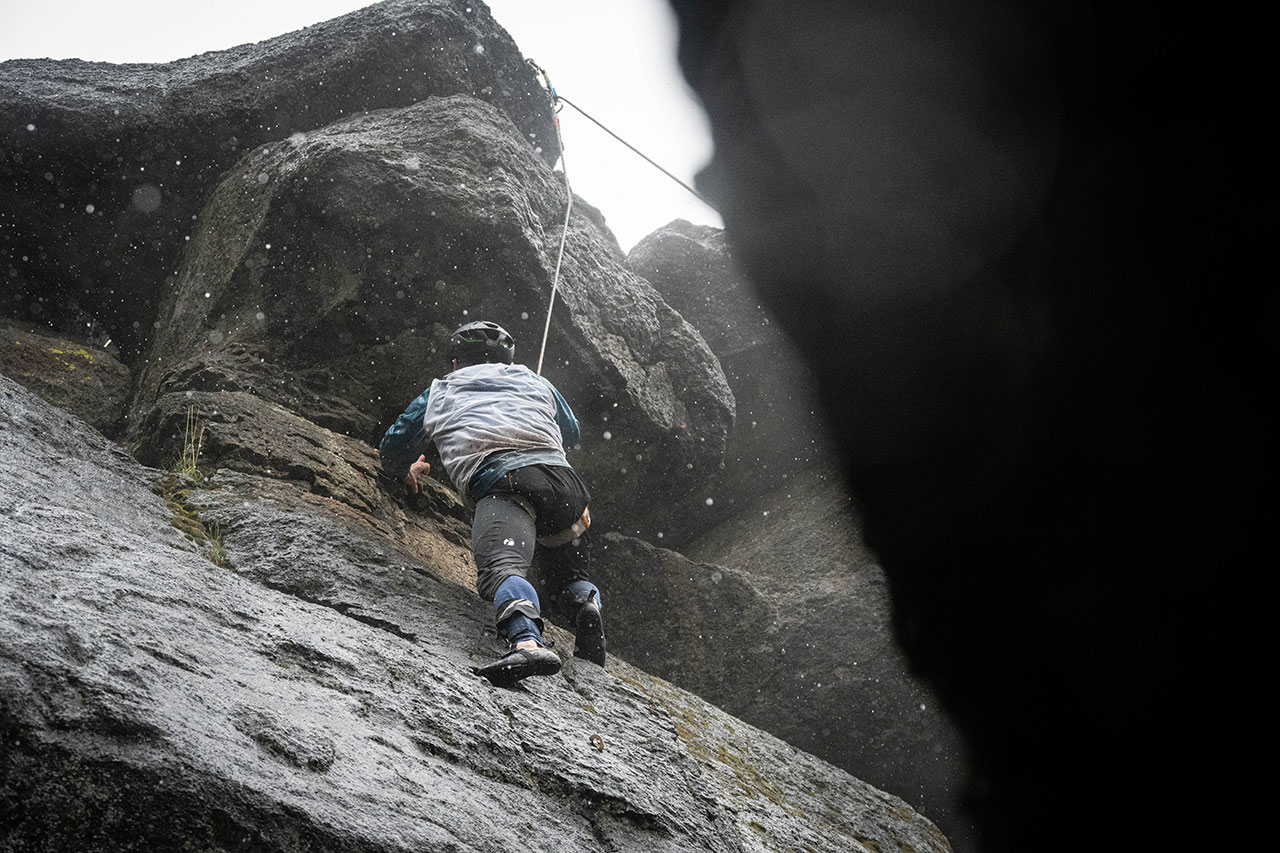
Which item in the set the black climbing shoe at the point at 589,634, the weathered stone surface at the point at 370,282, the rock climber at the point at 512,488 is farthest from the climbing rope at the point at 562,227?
the black climbing shoe at the point at 589,634

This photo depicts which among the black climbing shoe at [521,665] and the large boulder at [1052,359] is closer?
the black climbing shoe at [521,665]

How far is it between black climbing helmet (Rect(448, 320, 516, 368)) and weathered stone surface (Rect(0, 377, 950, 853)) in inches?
40.6

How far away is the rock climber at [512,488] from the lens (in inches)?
135

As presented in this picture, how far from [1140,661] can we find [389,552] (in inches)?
294

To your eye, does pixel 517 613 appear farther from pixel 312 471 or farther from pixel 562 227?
pixel 562 227

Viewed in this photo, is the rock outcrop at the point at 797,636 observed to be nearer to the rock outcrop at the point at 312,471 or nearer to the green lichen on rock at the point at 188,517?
the rock outcrop at the point at 312,471

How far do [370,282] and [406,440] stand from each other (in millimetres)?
1685

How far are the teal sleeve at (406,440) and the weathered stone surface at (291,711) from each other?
39 cm

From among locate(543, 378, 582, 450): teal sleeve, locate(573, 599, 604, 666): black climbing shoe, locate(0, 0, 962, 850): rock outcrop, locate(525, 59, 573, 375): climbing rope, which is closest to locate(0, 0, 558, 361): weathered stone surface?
locate(0, 0, 962, 850): rock outcrop

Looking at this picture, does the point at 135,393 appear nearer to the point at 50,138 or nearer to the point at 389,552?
the point at 50,138

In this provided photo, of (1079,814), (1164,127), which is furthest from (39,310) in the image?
(1079,814)

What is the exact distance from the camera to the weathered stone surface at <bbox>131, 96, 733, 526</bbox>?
561 cm

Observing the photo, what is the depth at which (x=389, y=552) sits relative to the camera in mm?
4027

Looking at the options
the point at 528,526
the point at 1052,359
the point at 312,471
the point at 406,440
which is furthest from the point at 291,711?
the point at 1052,359
